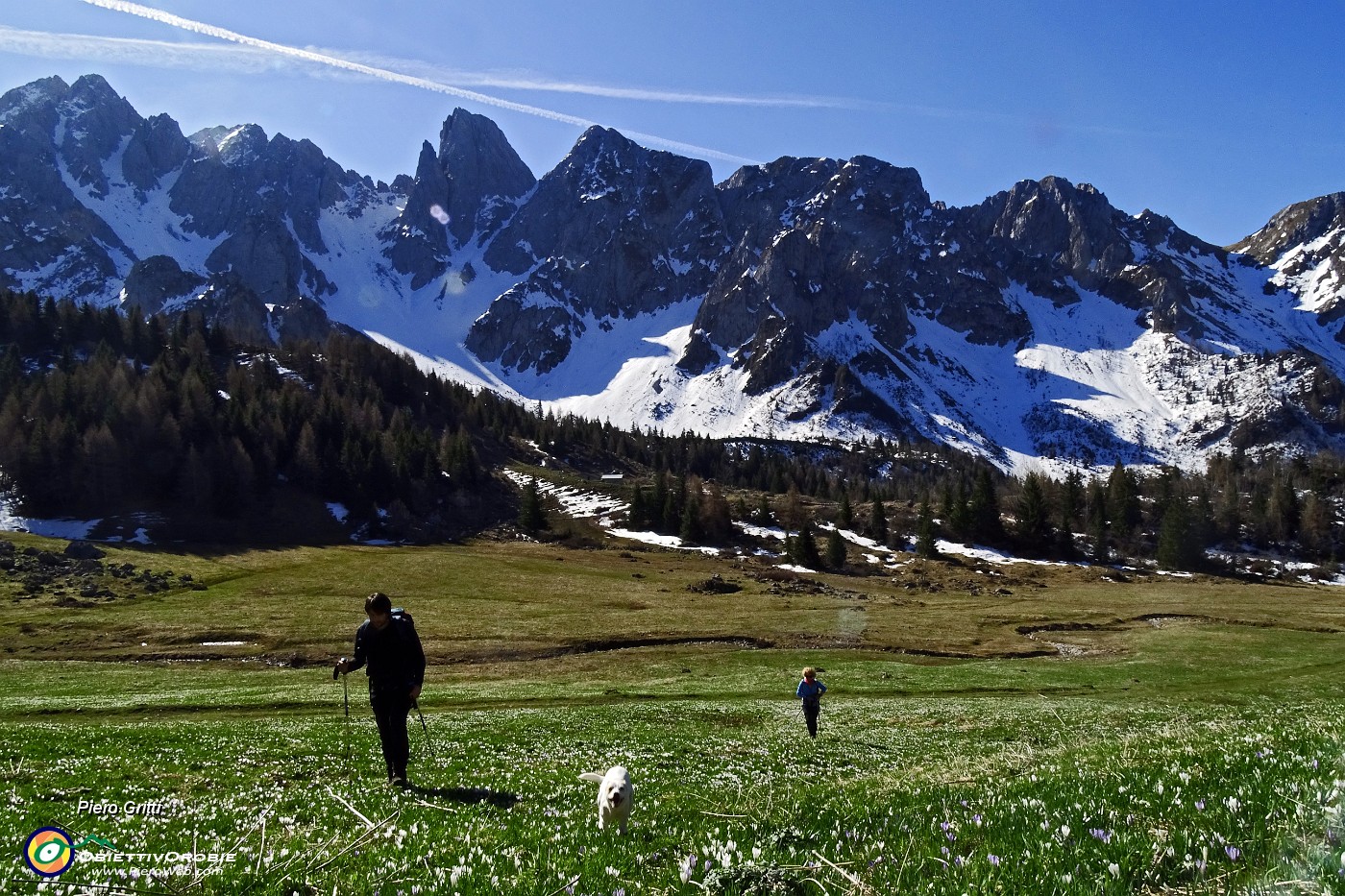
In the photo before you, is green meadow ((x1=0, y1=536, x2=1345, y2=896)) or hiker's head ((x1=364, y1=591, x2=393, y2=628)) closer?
green meadow ((x1=0, y1=536, x2=1345, y2=896))

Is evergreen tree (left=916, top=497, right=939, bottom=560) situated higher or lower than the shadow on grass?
lower

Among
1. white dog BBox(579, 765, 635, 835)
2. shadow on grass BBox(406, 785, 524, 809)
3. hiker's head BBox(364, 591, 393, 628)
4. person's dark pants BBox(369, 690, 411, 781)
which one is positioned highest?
hiker's head BBox(364, 591, 393, 628)

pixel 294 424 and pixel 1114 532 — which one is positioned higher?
pixel 294 424

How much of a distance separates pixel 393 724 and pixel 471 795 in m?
2.32

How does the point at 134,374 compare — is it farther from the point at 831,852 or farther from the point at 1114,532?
the point at 1114,532

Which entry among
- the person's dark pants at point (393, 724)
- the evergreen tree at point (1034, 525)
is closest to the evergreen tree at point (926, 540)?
the evergreen tree at point (1034, 525)

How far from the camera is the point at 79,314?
654ft

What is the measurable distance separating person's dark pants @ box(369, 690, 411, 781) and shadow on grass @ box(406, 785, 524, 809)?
0.62 meters

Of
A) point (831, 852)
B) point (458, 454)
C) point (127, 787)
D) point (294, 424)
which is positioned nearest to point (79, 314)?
point (294, 424)

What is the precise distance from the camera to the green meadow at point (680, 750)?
6.46 metres

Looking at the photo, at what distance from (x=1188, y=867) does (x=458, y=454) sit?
603 feet

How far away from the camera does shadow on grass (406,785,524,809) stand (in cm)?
1193

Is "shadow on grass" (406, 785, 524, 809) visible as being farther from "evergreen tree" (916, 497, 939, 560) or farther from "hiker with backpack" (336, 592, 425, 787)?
"evergreen tree" (916, 497, 939, 560)

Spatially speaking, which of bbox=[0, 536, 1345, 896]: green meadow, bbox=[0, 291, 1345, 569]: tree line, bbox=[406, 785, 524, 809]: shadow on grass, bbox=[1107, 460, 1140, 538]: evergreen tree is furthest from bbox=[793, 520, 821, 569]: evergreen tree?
bbox=[406, 785, 524, 809]: shadow on grass
